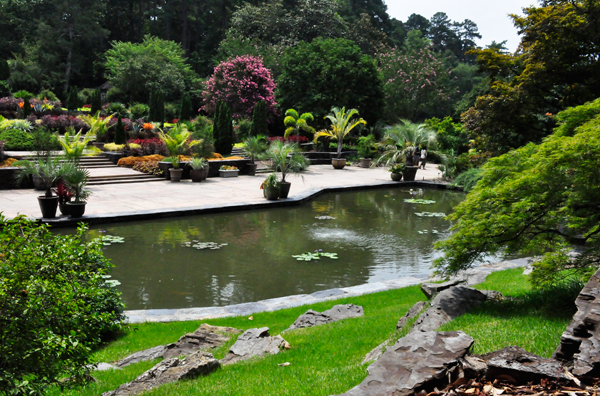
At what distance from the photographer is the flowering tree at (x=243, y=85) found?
33094 millimetres

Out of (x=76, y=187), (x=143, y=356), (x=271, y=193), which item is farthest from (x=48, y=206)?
(x=143, y=356)

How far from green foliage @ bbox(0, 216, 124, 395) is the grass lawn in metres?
0.56

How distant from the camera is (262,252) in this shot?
10.7m

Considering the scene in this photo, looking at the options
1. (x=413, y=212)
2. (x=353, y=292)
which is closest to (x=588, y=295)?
(x=353, y=292)

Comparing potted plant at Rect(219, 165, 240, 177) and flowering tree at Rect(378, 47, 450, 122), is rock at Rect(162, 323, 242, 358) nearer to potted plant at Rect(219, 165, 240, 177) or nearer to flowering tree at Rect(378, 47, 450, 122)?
potted plant at Rect(219, 165, 240, 177)

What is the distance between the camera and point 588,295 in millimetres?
3748

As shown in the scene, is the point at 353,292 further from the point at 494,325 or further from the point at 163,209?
the point at 163,209

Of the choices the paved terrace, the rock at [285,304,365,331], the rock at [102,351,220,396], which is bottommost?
the rock at [285,304,365,331]

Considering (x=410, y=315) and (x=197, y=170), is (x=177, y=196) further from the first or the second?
(x=410, y=315)

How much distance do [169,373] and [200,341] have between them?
4.61 ft

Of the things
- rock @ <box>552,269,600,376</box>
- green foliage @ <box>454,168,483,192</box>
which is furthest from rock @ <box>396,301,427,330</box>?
green foliage @ <box>454,168,483,192</box>

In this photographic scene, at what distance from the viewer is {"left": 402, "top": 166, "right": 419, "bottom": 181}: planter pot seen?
75.3 feet

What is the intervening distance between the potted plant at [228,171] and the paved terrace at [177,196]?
0.99ft

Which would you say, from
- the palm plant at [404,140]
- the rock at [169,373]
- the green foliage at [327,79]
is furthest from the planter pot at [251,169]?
the rock at [169,373]
